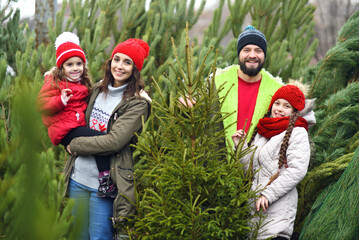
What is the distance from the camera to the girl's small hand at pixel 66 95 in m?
2.76

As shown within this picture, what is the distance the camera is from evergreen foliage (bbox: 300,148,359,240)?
2.65m

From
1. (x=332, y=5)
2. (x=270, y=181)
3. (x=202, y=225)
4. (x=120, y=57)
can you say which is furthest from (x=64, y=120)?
(x=332, y=5)

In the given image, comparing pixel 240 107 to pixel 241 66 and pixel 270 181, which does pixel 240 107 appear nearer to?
pixel 241 66

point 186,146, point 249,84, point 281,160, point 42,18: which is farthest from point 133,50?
point 42,18

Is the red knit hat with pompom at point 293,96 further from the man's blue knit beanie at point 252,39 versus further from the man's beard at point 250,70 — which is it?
the man's blue knit beanie at point 252,39

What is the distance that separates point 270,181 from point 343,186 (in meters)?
0.60

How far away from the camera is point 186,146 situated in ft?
8.13

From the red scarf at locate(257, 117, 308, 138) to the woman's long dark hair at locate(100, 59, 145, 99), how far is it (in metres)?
0.94

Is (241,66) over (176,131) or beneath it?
over

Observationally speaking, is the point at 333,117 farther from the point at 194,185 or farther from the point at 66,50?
the point at 66,50

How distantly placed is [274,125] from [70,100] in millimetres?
1502

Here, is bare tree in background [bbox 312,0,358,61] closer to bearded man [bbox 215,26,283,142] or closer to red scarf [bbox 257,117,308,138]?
bearded man [bbox 215,26,283,142]

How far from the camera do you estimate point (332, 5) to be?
42.9 ft

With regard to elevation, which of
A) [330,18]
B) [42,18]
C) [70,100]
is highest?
[330,18]
